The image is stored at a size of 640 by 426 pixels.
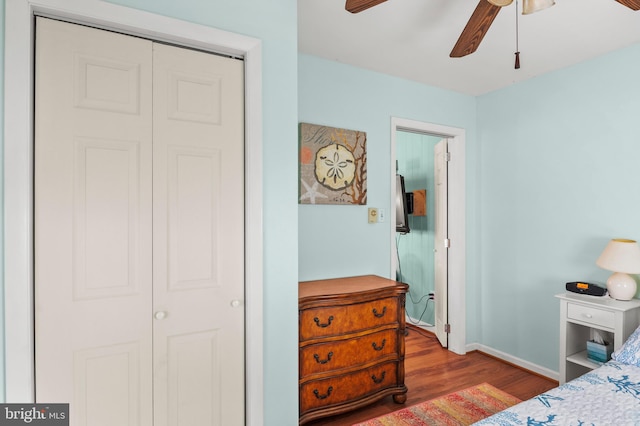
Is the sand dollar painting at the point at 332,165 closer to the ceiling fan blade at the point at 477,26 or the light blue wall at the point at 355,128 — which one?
the light blue wall at the point at 355,128

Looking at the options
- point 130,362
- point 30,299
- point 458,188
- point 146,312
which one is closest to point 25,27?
point 30,299

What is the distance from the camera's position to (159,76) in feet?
5.32

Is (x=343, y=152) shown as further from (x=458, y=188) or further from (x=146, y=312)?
(x=146, y=312)

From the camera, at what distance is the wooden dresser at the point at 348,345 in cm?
223

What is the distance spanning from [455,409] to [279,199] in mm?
1971

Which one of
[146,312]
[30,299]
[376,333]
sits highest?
[30,299]

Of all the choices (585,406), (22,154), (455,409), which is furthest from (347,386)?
(22,154)

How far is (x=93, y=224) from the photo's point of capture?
150 cm

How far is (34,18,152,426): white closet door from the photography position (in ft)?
4.71

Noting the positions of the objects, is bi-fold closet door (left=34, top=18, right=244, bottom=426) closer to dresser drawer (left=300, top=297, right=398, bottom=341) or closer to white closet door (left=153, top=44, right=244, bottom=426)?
white closet door (left=153, top=44, right=244, bottom=426)

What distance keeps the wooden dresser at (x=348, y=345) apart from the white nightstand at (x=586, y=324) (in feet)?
3.99

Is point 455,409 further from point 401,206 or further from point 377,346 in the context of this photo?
point 401,206

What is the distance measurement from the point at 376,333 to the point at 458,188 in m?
1.81

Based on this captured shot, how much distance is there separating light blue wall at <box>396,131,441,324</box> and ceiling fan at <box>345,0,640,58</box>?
2.42 metres
